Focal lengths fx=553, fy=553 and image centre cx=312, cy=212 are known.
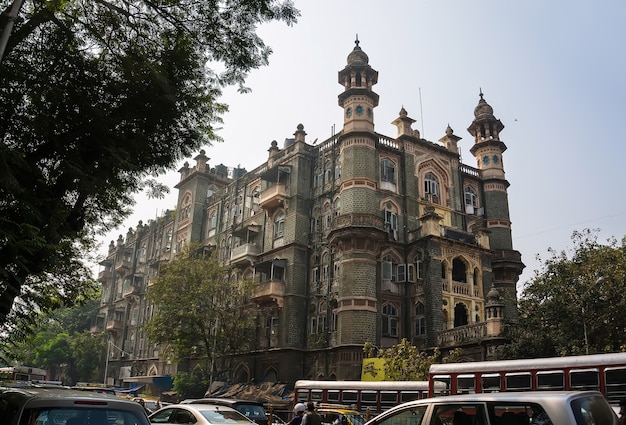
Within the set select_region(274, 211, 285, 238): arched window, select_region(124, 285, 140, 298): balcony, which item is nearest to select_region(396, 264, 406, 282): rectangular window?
select_region(274, 211, 285, 238): arched window

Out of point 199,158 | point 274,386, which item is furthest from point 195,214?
point 274,386

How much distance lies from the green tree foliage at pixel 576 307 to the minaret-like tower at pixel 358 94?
45.2ft

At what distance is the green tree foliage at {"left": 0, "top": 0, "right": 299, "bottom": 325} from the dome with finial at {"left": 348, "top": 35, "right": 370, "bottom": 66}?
80.6 ft

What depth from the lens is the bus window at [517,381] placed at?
47.9ft

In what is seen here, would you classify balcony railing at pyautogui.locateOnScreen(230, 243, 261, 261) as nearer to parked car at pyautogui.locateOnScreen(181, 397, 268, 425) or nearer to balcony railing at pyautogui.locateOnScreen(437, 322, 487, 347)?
balcony railing at pyautogui.locateOnScreen(437, 322, 487, 347)

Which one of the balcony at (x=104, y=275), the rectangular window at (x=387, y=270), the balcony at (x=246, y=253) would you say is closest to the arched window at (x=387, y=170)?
the rectangular window at (x=387, y=270)

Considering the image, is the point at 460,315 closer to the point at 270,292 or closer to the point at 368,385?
the point at 270,292

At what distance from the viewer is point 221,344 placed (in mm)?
34906

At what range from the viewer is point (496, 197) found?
37531 millimetres

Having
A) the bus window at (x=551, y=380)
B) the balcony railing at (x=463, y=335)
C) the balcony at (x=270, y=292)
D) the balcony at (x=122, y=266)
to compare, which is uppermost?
the balcony at (x=122, y=266)

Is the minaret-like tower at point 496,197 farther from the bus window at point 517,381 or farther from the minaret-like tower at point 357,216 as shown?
the bus window at point 517,381

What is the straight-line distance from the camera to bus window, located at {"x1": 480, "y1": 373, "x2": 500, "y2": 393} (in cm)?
1523

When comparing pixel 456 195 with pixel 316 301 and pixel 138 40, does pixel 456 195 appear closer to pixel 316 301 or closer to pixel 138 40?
pixel 316 301

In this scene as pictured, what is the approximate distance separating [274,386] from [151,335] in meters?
8.37
